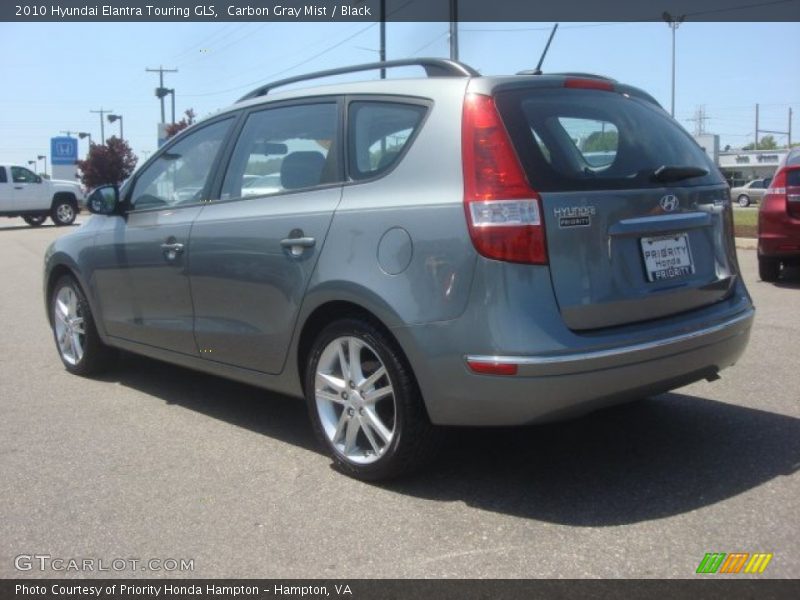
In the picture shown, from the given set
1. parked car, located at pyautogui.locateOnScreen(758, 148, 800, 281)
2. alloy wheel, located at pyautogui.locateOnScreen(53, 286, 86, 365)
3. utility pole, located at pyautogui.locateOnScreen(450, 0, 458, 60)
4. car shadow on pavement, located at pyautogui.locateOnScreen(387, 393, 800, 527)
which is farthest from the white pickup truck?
car shadow on pavement, located at pyautogui.locateOnScreen(387, 393, 800, 527)

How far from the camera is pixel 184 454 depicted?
4.22m

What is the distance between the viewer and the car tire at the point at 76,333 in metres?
5.85

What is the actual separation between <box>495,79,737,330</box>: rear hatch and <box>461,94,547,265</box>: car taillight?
0.15ft

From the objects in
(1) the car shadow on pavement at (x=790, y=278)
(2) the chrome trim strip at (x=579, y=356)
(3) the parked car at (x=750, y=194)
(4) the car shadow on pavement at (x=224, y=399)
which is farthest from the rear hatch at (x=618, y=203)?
(3) the parked car at (x=750, y=194)

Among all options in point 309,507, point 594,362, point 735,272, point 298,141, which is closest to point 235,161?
point 298,141

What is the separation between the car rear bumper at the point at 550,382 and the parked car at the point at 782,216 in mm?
6372

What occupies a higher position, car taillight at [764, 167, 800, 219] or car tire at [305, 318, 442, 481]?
car taillight at [764, 167, 800, 219]

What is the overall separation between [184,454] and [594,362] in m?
2.16

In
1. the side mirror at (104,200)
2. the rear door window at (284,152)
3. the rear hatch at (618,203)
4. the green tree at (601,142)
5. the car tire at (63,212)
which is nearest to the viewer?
the rear hatch at (618,203)

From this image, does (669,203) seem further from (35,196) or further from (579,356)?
(35,196)

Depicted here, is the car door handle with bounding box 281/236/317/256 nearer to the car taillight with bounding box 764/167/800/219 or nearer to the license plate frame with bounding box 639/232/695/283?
the license plate frame with bounding box 639/232/695/283

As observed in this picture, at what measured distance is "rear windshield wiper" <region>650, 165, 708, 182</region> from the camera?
3635 millimetres

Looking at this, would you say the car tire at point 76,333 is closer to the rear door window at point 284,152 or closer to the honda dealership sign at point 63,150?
the rear door window at point 284,152

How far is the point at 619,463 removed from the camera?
3.89 meters
